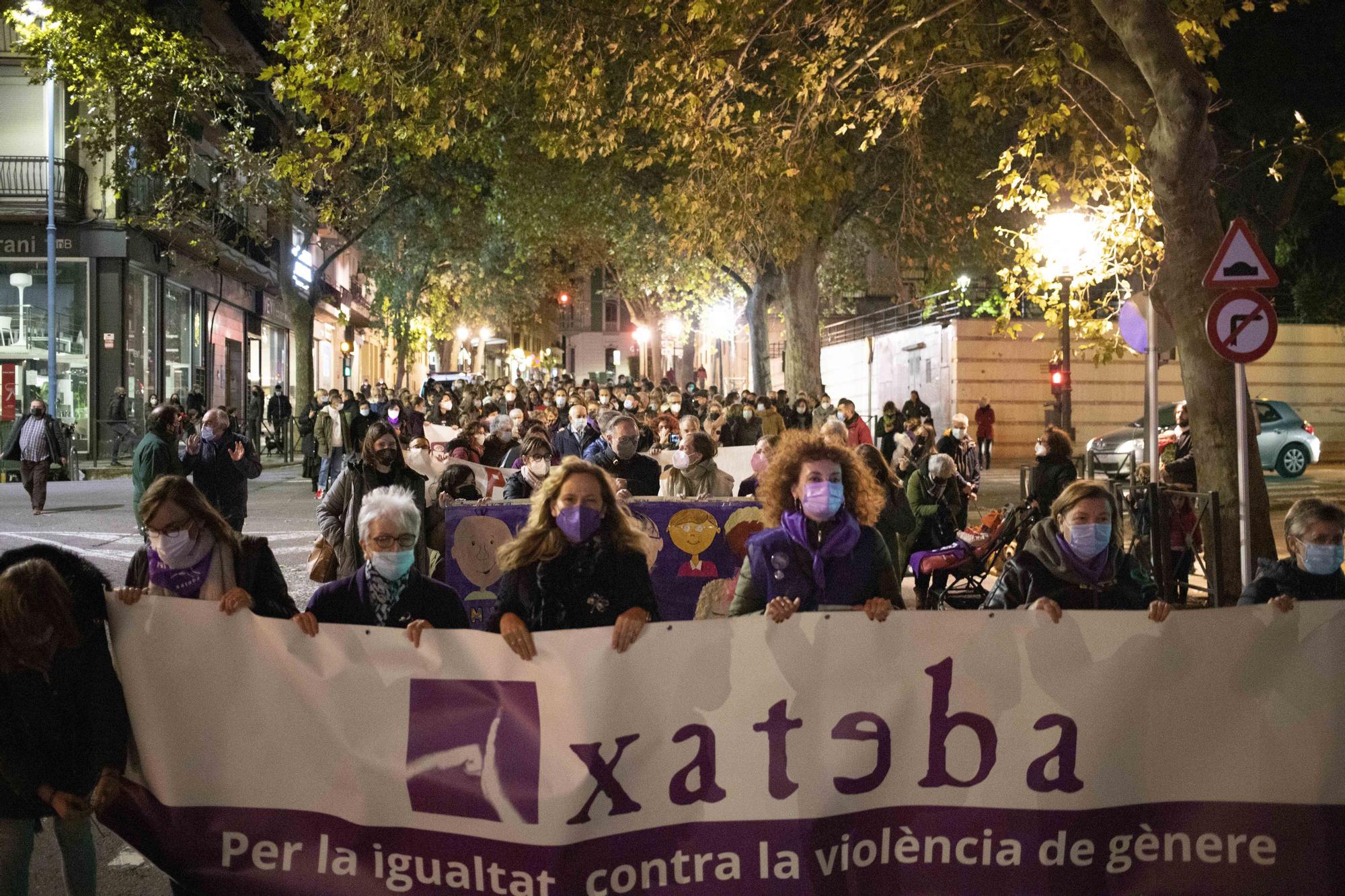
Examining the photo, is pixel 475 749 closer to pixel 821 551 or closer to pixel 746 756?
pixel 746 756

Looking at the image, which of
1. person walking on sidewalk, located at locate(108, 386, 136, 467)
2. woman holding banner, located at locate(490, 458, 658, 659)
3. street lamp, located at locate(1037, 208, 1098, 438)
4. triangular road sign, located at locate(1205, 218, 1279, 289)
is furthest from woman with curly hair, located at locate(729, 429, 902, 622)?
person walking on sidewalk, located at locate(108, 386, 136, 467)

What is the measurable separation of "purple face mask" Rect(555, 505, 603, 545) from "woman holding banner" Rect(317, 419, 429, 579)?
10.7 feet

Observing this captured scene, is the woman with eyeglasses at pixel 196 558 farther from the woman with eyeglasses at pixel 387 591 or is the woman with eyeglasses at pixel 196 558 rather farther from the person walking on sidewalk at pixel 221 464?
the person walking on sidewalk at pixel 221 464

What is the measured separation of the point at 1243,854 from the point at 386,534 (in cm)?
307

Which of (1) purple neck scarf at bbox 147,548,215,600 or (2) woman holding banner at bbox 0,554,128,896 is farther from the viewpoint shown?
(1) purple neck scarf at bbox 147,548,215,600

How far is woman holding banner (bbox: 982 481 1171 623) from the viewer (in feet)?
16.9

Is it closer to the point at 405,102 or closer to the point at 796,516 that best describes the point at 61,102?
the point at 405,102

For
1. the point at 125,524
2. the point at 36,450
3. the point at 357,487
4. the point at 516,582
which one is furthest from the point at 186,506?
the point at 36,450

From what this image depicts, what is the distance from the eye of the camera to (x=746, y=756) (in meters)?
4.37

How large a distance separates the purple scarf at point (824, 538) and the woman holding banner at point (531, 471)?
4.62 m

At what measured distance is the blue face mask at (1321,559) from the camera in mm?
5133

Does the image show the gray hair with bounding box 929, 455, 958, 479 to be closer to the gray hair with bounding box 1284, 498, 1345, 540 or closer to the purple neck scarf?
the gray hair with bounding box 1284, 498, 1345, 540

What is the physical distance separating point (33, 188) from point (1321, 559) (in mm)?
29062

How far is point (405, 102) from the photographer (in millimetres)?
13891
